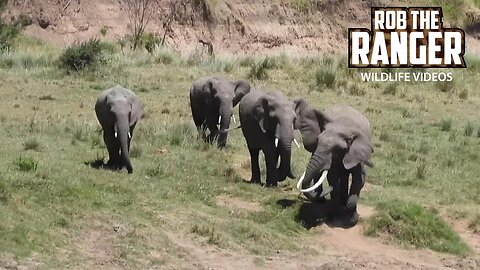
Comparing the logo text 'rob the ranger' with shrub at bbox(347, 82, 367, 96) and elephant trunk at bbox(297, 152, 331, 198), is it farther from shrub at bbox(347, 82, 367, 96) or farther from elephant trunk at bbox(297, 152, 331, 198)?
elephant trunk at bbox(297, 152, 331, 198)

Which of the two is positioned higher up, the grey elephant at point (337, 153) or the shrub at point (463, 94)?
the grey elephant at point (337, 153)

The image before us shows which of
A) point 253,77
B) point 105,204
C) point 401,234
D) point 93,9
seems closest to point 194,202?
point 105,204

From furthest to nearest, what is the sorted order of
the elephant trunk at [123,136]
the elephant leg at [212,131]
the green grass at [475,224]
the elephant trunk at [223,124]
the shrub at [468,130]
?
the shrub at [468,130]
the elephant leg at [212,131]
the elephant trunk at [223,124]
the elephant trunk at [123,136]
the green grass at [475,224]

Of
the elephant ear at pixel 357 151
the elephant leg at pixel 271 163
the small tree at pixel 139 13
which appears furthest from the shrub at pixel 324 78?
the small tree at pixel 139 13

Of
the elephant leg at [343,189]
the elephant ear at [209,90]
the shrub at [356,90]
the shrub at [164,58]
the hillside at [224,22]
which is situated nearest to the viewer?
the elephant leg at [343,189]

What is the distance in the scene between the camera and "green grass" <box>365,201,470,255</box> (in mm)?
13305

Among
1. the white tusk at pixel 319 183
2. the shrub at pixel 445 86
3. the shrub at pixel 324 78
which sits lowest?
the shrub at pixel 445 86

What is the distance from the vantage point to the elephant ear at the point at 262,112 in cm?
1531

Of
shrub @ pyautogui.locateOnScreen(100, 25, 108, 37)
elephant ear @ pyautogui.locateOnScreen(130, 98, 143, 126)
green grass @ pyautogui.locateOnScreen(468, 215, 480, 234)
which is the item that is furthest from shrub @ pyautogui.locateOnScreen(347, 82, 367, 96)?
shrub @ pyautogui.locateOnScreen(100, 25, 108, 37)

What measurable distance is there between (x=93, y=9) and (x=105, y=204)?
108 ft

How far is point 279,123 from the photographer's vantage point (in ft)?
49.2

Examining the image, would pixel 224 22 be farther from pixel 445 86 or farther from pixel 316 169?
pixel 316 169

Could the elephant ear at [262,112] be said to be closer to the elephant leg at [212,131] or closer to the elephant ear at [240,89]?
the elephant leg at [212,131]

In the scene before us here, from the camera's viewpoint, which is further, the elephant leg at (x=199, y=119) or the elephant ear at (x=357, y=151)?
the elephant leg at (x=199, y=119)
